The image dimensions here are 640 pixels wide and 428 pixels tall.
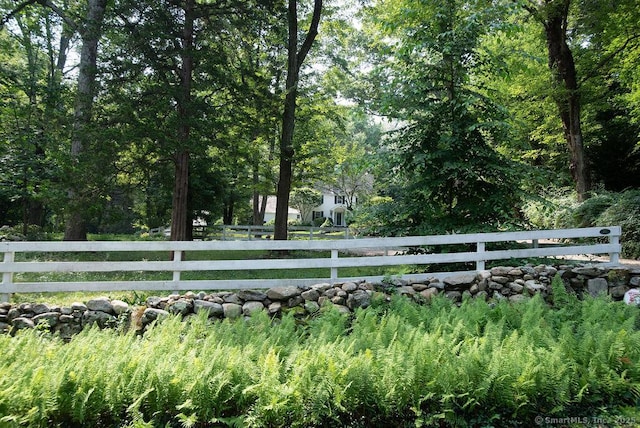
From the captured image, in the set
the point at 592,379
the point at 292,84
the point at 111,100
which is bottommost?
the point at 592,379

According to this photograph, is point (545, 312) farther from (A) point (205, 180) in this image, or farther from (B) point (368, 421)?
(A) point (205, 180)

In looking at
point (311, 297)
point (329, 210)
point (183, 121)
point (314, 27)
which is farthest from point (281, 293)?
point (329, 210)

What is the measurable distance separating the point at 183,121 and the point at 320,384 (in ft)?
22.9

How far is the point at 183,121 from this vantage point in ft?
26.9

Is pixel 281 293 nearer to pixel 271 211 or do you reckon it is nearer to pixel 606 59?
pixel 606 59

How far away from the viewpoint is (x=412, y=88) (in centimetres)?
749

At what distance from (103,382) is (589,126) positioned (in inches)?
811

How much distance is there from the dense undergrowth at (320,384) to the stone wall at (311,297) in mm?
1595

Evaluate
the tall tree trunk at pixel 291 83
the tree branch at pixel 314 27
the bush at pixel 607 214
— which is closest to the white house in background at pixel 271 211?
the tall tree trunk at pixel 291 83

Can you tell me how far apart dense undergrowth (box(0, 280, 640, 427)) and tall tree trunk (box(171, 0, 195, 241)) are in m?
5.39

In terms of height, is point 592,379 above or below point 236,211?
below

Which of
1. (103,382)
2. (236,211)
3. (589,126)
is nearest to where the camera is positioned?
(103,382)

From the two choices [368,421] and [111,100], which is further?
[111,100]

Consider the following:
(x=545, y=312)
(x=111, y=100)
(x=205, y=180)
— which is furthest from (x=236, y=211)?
(x=545, y=312)
